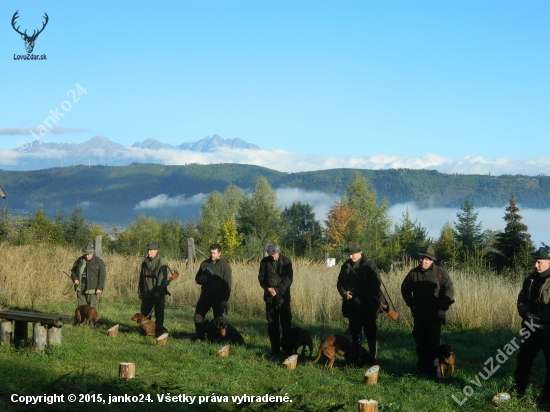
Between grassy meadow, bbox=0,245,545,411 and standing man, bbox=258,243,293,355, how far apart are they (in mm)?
355

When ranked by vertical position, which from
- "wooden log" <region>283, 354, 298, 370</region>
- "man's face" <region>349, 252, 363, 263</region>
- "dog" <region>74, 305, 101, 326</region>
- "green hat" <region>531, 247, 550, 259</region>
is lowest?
"dog" <region>74, 305, 101, 326</region>

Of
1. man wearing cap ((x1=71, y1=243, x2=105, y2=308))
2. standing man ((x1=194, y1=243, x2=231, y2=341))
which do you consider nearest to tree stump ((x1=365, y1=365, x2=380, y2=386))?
standing man ((x1=194, y1=243, x2=231, y2=341))

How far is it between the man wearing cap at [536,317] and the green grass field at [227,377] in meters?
0.26

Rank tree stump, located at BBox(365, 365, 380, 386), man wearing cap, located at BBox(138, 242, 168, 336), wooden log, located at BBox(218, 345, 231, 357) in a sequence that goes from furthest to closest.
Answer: man wearing cap, located at BBox(138, 242, 168, 336)
wooden log, located at BBox(218, 345, 231, 357)
tree stump, located at BBox(365, 365, 380, 386)

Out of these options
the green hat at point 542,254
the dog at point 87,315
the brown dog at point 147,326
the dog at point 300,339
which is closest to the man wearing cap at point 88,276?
the dog at point 87,315

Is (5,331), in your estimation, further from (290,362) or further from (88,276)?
(290,362)

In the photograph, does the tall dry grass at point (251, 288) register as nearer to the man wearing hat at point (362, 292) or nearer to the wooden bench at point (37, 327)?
the man wearing hat at point (362, 292)

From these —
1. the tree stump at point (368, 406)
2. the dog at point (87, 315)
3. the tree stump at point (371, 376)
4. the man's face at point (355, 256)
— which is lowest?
the dog at point (87, 315)

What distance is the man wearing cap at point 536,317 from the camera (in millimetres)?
7719

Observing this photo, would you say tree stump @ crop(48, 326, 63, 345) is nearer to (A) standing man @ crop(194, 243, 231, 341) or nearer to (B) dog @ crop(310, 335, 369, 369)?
(A) standing man @ crop(194, 243, 231, 341)

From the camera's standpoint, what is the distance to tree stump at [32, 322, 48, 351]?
9.82 meters

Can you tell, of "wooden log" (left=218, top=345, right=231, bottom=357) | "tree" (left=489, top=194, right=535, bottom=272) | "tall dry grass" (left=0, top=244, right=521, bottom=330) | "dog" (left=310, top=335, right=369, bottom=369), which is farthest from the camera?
"tree" (left=489, top=194, right=535, bottom=272)

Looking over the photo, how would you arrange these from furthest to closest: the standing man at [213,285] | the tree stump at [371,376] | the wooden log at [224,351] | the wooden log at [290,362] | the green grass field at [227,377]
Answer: the standing man at [213,285] → the wooden log at [224,351] → the wooden log at [290,362] → the tree stump at [371,376] → the green grass field at [227,377]

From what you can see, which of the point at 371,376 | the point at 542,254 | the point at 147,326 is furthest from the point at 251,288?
the point at 542,254
